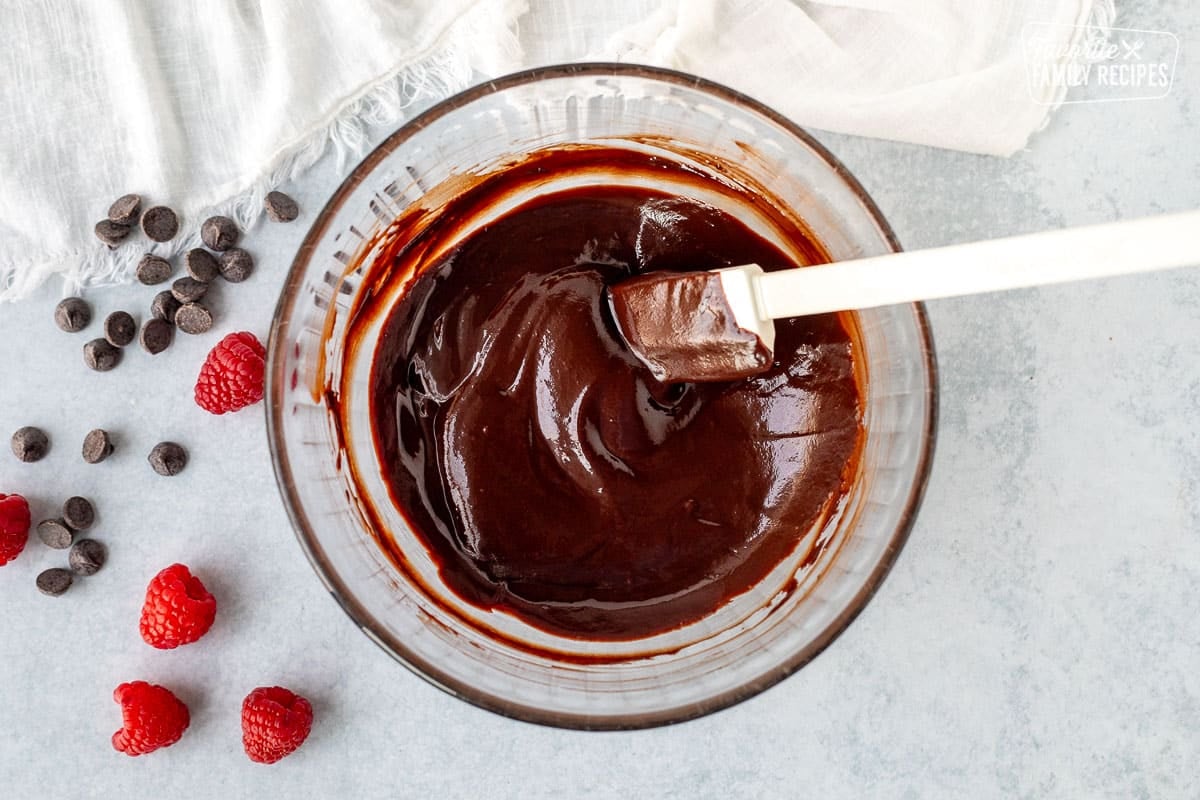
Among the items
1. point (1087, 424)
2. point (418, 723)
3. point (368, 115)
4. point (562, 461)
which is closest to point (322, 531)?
point (562, 461)

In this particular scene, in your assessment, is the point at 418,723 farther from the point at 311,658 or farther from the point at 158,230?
the point at 158,230

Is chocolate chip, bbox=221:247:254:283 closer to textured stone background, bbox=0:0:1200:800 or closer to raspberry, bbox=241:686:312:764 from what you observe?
textured stone background, bbox=0:0:1200:800

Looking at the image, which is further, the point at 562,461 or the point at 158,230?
the point at 158,230

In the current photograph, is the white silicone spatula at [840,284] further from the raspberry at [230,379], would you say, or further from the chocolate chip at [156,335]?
the chocolate chip at [156,335]

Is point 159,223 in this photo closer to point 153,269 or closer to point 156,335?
point 153,269

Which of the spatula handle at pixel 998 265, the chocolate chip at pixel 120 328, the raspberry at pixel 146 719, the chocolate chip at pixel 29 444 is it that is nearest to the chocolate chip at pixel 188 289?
the chocolate chip at pixel 120 328

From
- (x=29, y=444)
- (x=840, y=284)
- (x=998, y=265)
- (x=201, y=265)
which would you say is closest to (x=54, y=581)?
(x=29, y=444)

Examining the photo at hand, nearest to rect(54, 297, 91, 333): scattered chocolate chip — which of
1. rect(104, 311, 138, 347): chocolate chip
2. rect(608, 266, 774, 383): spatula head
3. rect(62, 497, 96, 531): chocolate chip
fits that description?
rect(104, 311, 138, 347): chocolate chip
